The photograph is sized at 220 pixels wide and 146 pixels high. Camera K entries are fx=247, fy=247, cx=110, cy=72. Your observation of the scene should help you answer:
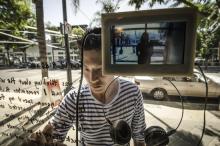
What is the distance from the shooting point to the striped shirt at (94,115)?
1296 mm

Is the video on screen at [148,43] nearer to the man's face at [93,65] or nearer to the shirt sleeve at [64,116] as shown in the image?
the man's face at [93,65]

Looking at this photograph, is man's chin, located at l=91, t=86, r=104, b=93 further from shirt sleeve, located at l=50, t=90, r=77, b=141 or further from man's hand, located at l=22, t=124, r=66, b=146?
man's hand, located at l=22, t=124, r=66, b=146

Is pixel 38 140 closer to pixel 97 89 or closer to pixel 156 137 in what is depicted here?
pixel 97 89

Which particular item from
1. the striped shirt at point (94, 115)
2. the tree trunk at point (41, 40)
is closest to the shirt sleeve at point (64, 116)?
the striped shirt at point (94, 115)

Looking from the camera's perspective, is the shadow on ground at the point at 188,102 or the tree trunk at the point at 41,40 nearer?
the tree trunk at the point at 41,40

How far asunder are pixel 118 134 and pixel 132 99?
40cm

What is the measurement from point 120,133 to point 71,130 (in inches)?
54.2

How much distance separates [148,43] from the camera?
0.80m

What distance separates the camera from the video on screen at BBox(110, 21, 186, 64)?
2.56 feet

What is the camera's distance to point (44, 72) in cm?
211

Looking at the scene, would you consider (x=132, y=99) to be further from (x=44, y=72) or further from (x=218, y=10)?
(x=44, y=72)

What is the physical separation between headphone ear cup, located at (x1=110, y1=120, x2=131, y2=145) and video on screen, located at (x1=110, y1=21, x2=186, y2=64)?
12.0 inches

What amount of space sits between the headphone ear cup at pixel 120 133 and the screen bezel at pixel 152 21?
27 cm

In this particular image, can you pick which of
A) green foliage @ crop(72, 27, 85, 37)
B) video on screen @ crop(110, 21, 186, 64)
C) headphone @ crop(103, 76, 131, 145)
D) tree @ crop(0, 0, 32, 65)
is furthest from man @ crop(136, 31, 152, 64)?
tree @ crop(0, 0, 32, 65)
